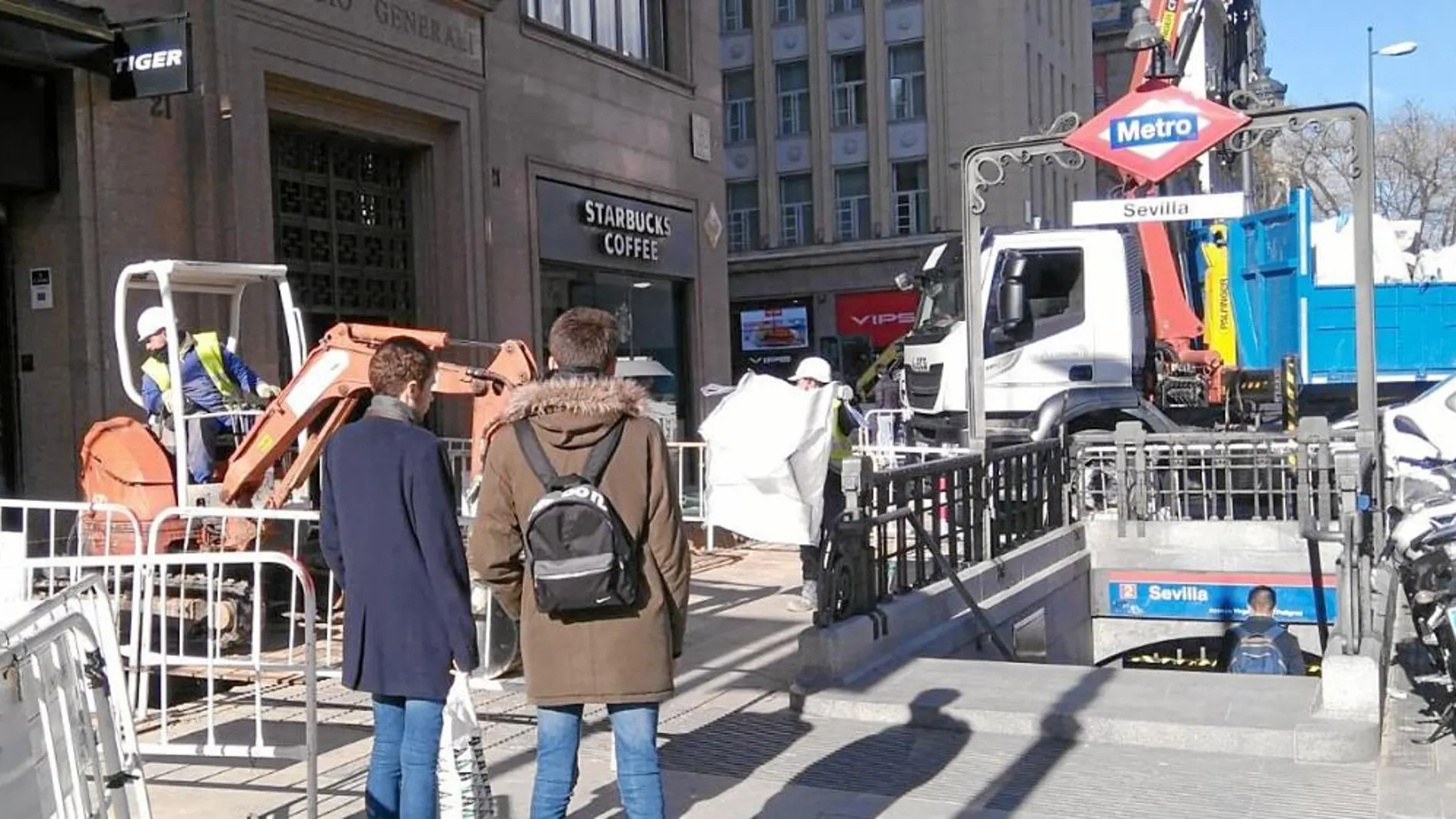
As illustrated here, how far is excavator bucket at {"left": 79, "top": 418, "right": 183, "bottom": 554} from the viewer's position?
8.39m

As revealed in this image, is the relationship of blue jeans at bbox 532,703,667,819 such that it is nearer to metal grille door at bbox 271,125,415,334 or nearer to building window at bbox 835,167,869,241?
metal grille door at bbox 271,125,415,334

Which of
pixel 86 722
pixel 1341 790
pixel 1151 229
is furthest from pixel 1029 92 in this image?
pixel 86 722

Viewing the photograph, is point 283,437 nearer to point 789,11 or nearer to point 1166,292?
point 1166,292

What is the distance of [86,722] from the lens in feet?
11.1

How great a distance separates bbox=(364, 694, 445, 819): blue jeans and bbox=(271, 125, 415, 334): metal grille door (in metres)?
8.74

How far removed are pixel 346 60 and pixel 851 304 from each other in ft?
90.3

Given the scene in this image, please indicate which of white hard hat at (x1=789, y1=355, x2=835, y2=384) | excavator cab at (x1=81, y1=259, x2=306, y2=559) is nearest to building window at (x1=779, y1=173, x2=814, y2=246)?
white hard hat at (x1=789, y1=355, x2=835, y2=384)

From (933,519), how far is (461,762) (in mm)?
5761

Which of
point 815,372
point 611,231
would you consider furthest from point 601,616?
point 611,231

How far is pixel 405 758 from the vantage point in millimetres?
4328

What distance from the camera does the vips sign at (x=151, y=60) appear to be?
9797 mm

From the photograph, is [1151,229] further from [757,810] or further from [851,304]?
[851,304]

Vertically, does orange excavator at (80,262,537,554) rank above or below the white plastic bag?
above

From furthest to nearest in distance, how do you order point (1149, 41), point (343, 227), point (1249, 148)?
point (1149, 41)
point (343, 227)
point (1249, 148)
